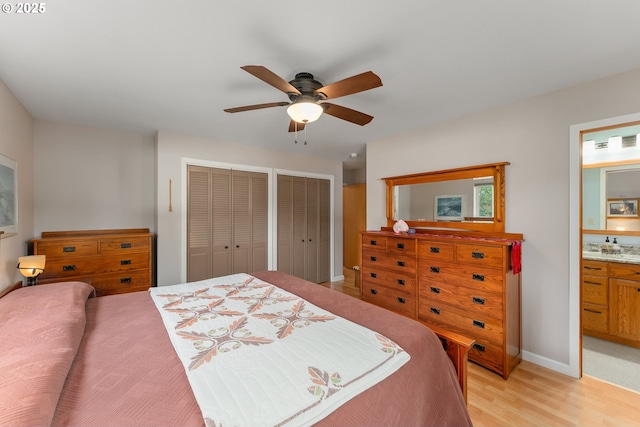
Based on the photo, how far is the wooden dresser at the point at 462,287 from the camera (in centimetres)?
222

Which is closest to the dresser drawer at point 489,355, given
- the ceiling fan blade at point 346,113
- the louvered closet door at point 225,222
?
the ceiling fan blade at point 346,113

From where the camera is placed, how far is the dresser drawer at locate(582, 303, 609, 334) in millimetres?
2711

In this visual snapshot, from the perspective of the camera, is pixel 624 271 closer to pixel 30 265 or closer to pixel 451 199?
pixel 451 199

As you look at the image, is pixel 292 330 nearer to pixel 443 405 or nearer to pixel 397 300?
pixel 443 405

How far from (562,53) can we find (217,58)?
7.76ft

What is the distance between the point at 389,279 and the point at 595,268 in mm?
2173

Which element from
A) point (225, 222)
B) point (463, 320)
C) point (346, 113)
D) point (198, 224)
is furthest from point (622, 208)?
point (198, 224)

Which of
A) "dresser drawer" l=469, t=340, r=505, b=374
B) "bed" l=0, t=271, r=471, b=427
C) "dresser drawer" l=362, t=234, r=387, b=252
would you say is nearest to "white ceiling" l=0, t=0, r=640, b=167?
"dresser drawer" l=362, t=234, r=387, b=252

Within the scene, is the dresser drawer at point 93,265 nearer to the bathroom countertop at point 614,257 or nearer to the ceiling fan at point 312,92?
the ceiling fan at point 312,92

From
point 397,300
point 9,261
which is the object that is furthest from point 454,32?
point 9,261

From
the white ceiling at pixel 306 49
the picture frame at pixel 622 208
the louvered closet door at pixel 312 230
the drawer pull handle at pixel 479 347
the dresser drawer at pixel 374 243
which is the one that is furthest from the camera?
the louvered closet door at pixel 312 230

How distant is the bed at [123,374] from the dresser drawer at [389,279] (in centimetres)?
133

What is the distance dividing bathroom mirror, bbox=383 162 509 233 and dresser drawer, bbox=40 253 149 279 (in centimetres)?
326

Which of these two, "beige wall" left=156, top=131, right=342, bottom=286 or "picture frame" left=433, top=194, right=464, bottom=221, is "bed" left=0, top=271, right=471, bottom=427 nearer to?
"beige wall" left=156, top=131, right=342, bottom=286
